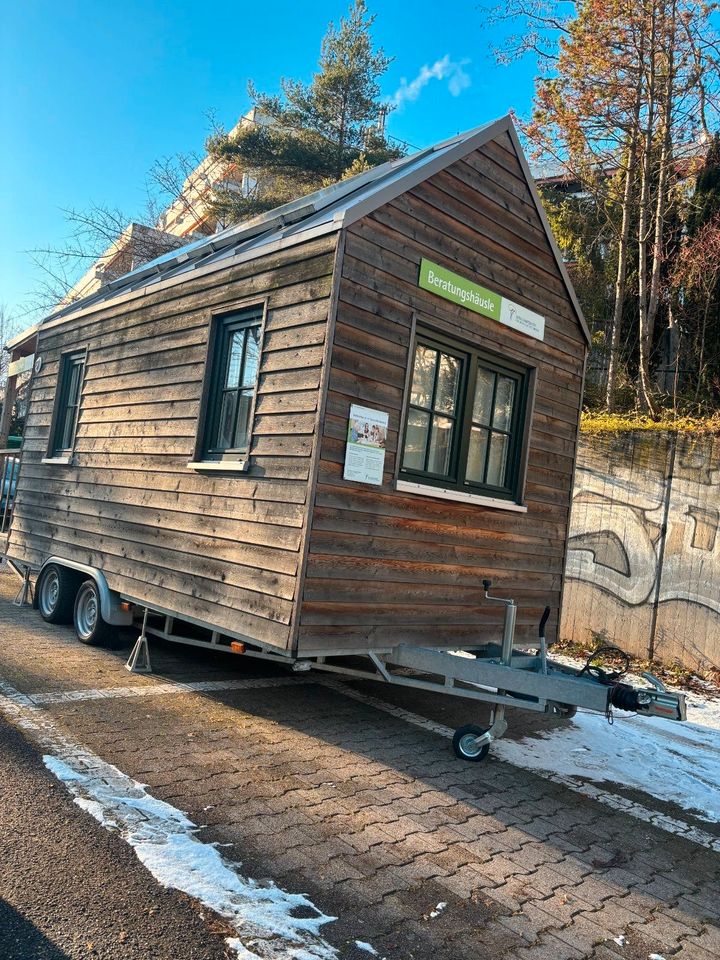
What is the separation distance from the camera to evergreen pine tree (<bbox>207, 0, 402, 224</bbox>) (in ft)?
75.6

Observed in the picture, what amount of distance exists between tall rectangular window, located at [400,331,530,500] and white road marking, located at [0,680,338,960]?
2.91 meters

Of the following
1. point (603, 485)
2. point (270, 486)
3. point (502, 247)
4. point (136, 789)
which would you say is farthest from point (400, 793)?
point (603, 485)

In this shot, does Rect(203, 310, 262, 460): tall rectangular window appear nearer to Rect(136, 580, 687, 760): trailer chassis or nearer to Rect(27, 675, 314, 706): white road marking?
Rect(136, 580, 687, 760): trailer chassis

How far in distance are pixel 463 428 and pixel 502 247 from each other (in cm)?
169

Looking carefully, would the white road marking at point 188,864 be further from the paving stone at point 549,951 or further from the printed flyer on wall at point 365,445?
the printed flyer on wall at point 365,445

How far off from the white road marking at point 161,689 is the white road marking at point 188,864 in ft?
3.14

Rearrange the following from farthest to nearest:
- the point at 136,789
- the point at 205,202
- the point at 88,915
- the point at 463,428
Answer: the point at 205,202, the point at 463,428, the point at 136,789, the point at 88,915

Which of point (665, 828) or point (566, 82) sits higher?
point (566, 82)

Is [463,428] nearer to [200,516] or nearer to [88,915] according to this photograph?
[200,516]

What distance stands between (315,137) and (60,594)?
20.8 metres

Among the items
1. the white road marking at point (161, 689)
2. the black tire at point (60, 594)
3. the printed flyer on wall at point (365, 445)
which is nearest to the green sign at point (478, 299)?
the printed flyer on wall at point (365, 445)

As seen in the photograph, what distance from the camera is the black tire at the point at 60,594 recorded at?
26.0ft

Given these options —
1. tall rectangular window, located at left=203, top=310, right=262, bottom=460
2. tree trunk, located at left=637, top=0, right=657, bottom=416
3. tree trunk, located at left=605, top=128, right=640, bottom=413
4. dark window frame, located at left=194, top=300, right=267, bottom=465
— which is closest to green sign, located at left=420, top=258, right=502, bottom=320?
tall rectangular window, located at left=203, top=310, right=262, bottom=460

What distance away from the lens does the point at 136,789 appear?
389cm
